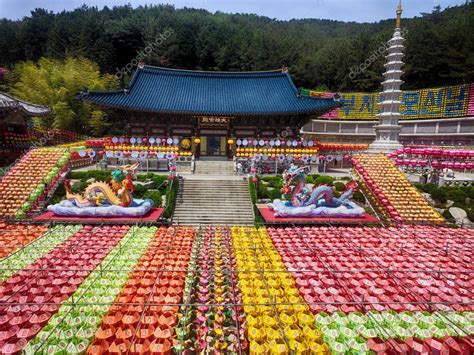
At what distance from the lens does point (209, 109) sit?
935 inches

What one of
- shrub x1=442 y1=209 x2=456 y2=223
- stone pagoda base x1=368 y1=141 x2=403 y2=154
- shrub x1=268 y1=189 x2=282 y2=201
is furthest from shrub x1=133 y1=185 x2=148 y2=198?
stone pagoda base x1=368 y1=141 x2=403 y2=154

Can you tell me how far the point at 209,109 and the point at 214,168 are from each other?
5296mm

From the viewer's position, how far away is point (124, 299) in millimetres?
6648

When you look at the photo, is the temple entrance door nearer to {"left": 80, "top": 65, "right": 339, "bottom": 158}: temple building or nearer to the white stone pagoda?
{"left": 80, "top": 65, "right": 339, "bottom": 158}: temple building

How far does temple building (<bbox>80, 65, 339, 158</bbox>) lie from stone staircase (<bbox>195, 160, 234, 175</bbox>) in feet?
9.29

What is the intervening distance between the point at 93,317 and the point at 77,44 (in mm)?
62926

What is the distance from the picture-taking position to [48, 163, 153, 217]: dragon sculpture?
1284cm

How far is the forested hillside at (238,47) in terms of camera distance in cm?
4238

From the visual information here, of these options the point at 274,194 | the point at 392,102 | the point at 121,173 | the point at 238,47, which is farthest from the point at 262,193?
the point at 238,47

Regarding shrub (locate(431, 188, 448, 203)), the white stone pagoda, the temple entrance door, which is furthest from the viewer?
the temple entrance door

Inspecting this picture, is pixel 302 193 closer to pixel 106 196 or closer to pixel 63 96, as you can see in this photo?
pixel 106 196

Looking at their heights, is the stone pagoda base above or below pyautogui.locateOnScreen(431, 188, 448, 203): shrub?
above

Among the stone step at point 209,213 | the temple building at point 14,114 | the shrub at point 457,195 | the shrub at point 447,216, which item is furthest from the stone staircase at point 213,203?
the temple building at point 14,114

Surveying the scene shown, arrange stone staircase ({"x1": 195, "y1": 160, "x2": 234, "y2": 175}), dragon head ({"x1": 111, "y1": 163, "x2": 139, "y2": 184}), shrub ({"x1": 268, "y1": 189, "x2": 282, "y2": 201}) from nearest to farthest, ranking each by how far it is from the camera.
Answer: dragon head ({"x1": 111, "y1": 163, "x2": 139, "y2": 184})
shrub ({"x1": 268, "y1": 189, "x2": 282, "y2": 201})
stone staircase ({"x1": 195, "y1": 160, "x2": 234, "y2": 175})
